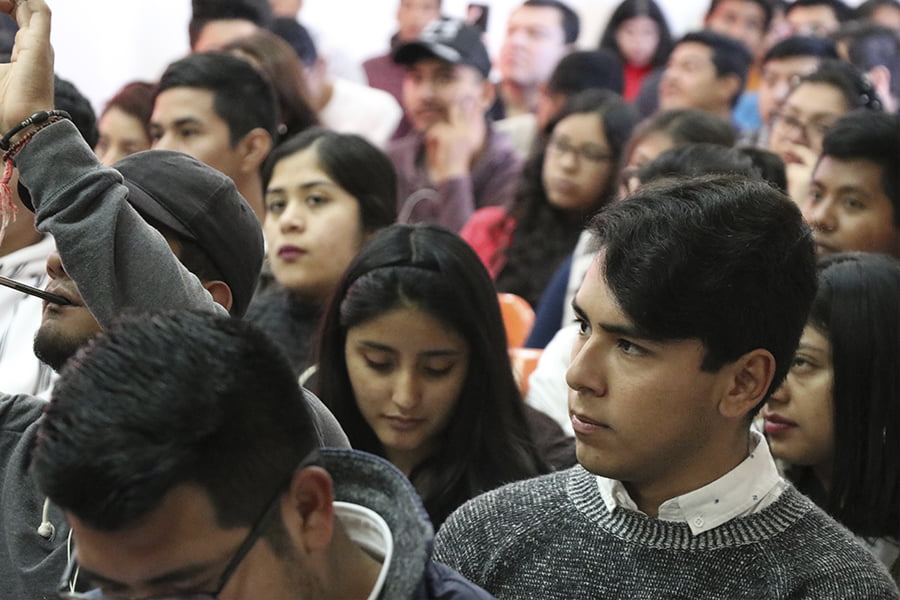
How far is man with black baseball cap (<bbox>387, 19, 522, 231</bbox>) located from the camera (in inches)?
163

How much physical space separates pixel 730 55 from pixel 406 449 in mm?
3208

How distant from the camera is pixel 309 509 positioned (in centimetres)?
115

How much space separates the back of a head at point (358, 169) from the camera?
2.98 metres

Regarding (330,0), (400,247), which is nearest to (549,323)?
(400,247)

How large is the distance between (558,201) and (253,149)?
0.91 m

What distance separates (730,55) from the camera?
4.98 m

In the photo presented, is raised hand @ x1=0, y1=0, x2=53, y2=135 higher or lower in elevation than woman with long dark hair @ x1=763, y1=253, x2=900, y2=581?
higher

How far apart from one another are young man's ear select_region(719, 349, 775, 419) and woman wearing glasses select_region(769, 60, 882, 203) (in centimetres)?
207

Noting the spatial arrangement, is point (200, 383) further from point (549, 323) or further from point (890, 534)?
point (549, 323)

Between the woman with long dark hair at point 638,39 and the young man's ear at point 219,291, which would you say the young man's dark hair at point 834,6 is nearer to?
the woman with long dark hair at point 638,39

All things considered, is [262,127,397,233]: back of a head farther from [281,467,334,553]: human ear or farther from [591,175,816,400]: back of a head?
[281,467,334,553]: human ear

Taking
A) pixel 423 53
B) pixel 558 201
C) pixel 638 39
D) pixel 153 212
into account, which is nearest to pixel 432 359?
pixel 153 212


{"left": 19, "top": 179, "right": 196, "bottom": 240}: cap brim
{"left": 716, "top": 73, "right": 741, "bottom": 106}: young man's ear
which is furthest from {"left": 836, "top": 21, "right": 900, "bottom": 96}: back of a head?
{"left": 19, "top": 179, "right": 196, "bottom": 240}: cap brim

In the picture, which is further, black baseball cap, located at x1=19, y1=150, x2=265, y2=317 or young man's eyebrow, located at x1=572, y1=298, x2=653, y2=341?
A: black baseball cap, located at x1=19, y1=150, x2=265, y2=317
